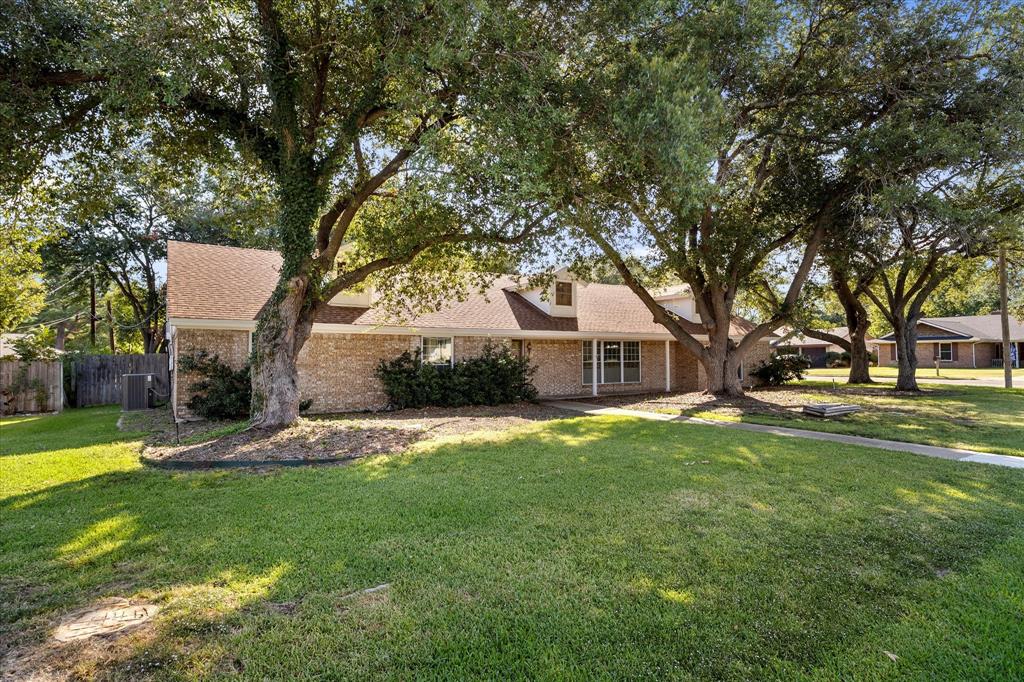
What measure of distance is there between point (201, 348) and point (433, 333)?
614 cm

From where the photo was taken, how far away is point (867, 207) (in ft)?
43.8

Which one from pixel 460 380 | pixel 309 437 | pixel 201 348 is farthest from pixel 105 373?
pixel 309 437

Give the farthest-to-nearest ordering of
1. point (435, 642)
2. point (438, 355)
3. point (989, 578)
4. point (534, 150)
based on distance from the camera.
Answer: point (438, 355) → point (534, 150) → point (989, 578) → point (435, 642)

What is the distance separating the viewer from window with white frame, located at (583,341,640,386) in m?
19.6

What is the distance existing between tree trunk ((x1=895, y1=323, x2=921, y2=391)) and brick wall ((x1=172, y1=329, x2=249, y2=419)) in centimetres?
2390

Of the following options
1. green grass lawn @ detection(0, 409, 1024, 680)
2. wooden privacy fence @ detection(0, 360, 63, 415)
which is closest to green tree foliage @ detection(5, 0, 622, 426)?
green grass lawn @ detection(0, 409, 1024, 680)

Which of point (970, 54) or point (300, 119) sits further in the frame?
point (970, 54)

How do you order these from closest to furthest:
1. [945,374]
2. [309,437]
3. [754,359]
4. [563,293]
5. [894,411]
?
[309,437], [894,411], [563,293], [754,359], [945,374]

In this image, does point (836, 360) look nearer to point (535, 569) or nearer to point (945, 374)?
point (945, 374)

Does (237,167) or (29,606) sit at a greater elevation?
(237,167)

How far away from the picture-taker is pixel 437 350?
1631 centimetres

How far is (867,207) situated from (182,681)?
16.2 m

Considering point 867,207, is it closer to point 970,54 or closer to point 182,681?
point 970,54

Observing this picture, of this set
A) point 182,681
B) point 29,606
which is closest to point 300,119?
point 29,606
